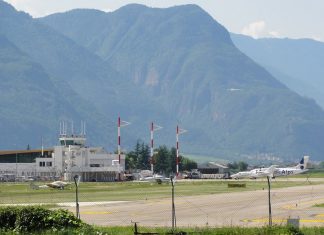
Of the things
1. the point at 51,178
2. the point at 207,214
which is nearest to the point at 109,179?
the point at 51,178

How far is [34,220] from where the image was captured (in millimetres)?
35250

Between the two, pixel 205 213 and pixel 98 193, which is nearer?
pixel 205 213

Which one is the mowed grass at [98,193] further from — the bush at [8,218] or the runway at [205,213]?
the bush at [8,218]

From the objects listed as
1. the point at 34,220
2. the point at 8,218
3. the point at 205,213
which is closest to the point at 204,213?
the point at 205,213

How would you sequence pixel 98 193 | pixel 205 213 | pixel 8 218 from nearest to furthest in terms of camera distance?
pixel 8 218, pixel 205 213, pixel 98 193

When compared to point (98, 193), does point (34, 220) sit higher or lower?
lower

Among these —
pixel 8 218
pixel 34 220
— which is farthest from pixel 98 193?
pixel 34 220

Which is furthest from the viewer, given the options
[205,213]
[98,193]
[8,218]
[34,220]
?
[98,193]

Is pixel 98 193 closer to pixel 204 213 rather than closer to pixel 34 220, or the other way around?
pixel 204 213

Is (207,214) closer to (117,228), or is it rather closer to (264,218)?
(264,218)

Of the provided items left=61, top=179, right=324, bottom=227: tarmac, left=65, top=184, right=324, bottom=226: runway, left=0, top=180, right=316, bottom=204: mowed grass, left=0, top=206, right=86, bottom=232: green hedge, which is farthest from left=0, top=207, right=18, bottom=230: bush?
left=0, top=180, right=316, bottom=204: mowed grass

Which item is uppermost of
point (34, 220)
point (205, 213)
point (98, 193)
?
point (98, 193)

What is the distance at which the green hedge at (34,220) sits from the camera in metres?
35.0

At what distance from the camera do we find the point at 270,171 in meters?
194
